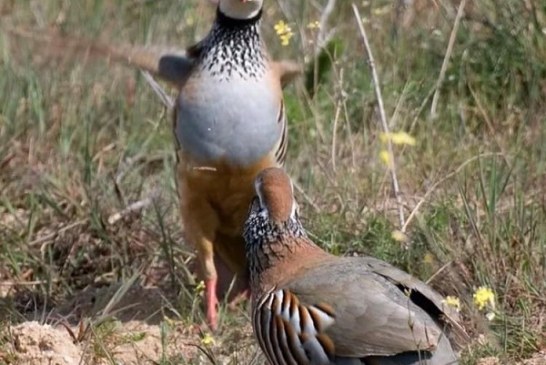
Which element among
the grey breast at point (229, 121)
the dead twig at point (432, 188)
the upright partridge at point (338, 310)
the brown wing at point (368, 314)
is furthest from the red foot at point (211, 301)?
the brown wing at point (368, 314)

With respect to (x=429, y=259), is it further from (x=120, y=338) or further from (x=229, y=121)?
(x=120, y=338)

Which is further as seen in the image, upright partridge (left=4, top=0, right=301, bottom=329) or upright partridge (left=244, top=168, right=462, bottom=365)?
upright partridge (left=4, top=0, right=301, bottom=329)

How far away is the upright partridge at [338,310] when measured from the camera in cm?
453

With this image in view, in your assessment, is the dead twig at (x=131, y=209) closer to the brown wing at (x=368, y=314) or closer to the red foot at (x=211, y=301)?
the red foot at (x=211, y=301)

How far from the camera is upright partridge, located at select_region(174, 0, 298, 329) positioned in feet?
19.1

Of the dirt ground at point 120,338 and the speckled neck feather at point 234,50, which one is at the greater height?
the speckled neck feather at point 234,50

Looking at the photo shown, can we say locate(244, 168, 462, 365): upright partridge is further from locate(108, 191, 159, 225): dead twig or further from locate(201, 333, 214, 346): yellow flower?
locate(108, 191, 159, 225): dead twig

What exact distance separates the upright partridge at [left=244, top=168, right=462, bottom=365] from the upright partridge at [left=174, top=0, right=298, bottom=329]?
31.7 inches

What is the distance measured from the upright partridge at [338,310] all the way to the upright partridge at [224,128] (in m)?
0.80

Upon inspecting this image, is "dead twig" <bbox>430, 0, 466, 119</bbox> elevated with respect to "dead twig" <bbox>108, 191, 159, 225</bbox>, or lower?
elevated

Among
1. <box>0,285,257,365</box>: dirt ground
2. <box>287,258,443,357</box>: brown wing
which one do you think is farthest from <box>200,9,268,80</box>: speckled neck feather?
<box>287,258,443,357</box>: brown wing

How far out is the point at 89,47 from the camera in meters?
6.41

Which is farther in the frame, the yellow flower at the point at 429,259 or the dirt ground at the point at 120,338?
the yellow flower at the point at 429,259

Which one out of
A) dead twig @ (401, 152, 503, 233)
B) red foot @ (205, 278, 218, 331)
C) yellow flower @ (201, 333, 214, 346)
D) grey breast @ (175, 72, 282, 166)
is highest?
grey breast @ (175, 72, 282, 166)
